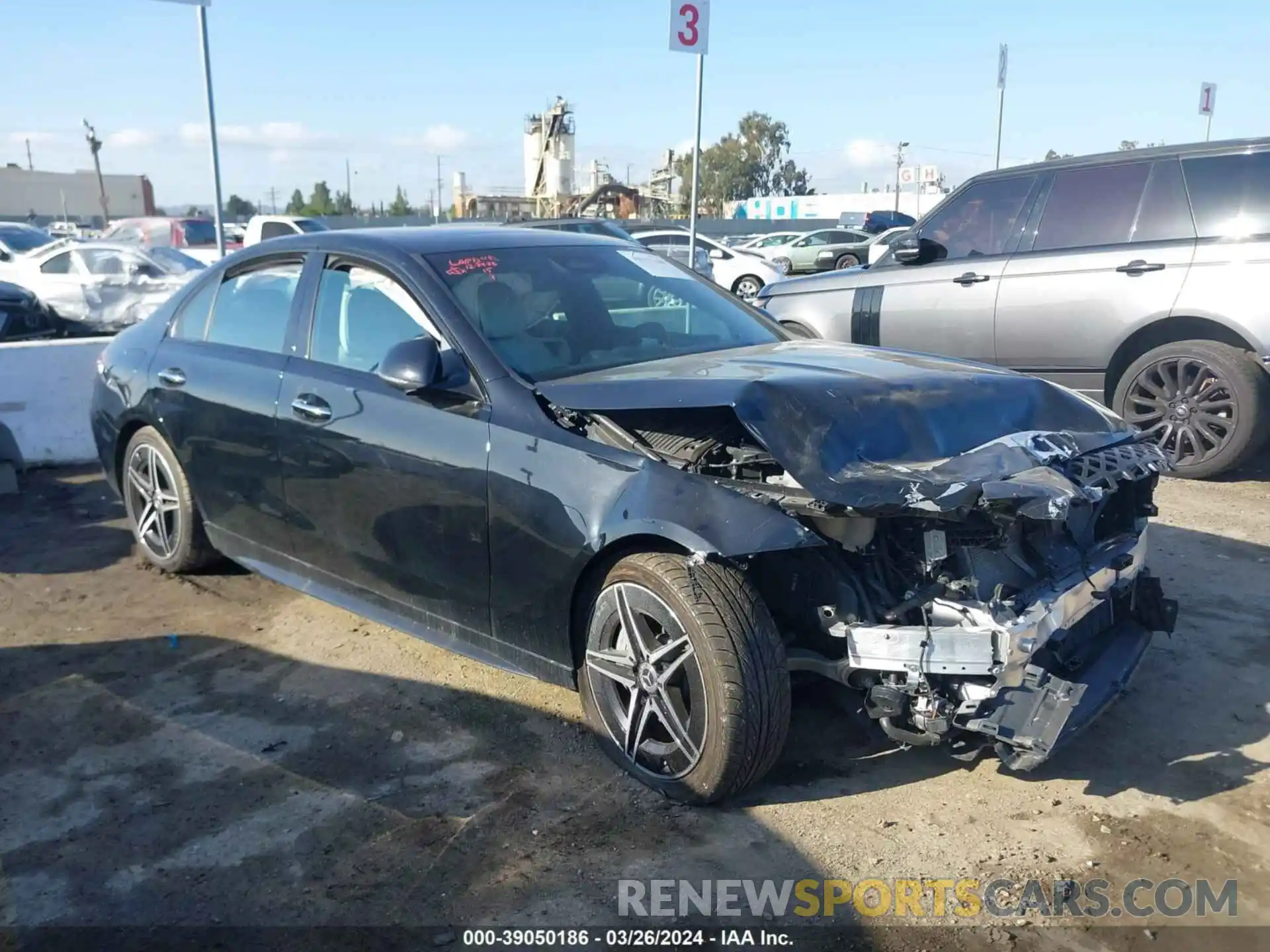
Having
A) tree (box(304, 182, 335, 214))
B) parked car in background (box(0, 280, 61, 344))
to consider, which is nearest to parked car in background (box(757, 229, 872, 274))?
parked car in background (box(0, 280, 61, 344))

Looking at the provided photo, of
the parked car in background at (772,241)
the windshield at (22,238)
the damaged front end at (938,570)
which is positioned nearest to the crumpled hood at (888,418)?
the damaged front end at (938,570)

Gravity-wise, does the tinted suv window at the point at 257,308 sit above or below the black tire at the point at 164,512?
above

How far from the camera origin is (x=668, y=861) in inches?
115

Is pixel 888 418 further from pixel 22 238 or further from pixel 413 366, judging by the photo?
pixel 22 238

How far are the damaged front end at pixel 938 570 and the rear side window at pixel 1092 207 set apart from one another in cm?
388

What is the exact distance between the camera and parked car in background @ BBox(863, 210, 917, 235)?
39.1m

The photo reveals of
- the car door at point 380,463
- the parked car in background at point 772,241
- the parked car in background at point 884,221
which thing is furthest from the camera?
the parked car in background at point 884,221

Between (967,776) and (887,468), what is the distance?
1.10m

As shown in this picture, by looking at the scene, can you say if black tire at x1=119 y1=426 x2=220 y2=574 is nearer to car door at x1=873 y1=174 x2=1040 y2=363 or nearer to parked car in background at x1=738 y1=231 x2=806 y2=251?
car door at x1=873 y1=174 x2=1040 y2=363

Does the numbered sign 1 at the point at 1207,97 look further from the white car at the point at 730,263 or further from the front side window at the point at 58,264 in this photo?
the front side window at the point at 58,264

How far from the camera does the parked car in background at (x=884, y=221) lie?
3909 cm

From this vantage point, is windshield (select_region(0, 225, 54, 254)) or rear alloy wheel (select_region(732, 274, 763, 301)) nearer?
windshield (select_region(0, 225, 54, 254))

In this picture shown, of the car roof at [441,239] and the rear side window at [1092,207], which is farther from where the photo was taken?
the rear side window at [1092,207]

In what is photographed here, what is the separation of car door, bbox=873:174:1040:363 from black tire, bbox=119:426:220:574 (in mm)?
4632
